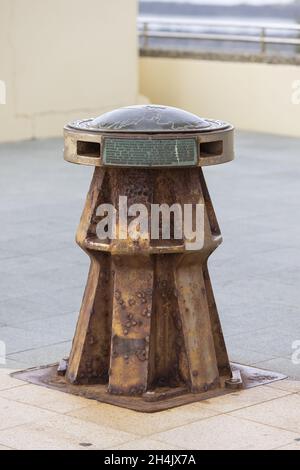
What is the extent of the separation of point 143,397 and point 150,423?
304mm

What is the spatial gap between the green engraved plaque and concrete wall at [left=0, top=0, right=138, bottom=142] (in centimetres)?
1047

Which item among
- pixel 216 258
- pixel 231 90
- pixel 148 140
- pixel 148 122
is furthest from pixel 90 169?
pixel 148 140

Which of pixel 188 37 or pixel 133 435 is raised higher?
pixel 188 37

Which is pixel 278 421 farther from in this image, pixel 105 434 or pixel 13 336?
pixel 13 336

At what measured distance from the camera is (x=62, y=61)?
16547mm

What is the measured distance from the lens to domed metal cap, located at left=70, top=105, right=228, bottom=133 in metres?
5.69

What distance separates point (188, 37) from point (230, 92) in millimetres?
1163

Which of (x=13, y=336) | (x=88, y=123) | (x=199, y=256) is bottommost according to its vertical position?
(x=13, y=336)

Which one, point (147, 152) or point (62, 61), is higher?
point (147, 152)

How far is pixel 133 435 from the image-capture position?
205 inches

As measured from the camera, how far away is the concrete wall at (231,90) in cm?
1644

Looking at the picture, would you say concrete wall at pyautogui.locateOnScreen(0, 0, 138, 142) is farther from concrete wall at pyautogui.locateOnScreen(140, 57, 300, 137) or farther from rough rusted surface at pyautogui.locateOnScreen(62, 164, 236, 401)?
rough rusted surface at pyautogui.locateOnScreen(62, 164, 236, 401)

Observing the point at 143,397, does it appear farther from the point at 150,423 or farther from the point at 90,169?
the point at 90,169

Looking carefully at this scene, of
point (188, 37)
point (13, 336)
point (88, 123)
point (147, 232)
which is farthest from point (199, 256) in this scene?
point (188, 37)
